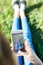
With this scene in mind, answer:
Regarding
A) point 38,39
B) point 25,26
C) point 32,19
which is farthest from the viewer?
point 32,19

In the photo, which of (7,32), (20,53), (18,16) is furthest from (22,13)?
(20,53)

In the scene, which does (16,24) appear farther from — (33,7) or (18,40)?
(18,40)

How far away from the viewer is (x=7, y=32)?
3.17 meters

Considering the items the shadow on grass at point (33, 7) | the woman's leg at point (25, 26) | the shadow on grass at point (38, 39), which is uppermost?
the shadow on grass at point (33, 7)

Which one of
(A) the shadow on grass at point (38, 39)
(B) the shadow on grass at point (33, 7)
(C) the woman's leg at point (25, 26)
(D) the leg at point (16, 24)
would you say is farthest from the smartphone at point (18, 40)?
(B) the shadow on grass at point (33, 7)

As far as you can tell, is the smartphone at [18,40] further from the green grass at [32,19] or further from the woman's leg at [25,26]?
the green grass at [32,19]

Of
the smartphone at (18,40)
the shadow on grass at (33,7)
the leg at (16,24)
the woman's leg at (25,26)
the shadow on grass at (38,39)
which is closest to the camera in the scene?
the smartphone at (18,40)

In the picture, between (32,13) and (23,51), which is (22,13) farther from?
(23,51)

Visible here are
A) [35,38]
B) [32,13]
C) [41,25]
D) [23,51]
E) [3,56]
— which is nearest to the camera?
[3,56]

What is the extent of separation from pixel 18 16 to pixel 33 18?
1.20 ft

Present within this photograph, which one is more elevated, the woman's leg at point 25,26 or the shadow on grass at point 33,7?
the shadow on grass at point 33,7

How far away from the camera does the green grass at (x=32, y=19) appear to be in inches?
119

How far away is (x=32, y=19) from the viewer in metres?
3.45

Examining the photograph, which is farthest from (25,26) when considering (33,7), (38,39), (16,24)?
(33,7)
